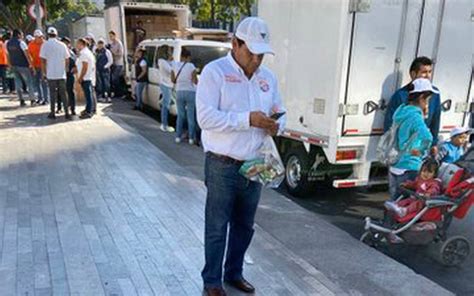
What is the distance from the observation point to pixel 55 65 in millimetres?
9367

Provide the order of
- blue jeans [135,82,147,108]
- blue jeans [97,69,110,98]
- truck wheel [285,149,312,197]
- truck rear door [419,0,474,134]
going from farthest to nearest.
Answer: blue jeans [97,69,110,98] → blue jeans [135,82,147,108] → truck wheel [285,149,312,197] → truck rear door [419,0,474,134]

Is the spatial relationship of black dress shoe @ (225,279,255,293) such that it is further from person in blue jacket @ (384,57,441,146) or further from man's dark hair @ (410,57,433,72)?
man's dark hair @ (410,57,433,72)

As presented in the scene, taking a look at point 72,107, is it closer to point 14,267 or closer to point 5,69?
point 5,69

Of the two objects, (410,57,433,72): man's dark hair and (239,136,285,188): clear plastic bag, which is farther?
(410,57,433,72): man's dark hair

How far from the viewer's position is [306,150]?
6156mm

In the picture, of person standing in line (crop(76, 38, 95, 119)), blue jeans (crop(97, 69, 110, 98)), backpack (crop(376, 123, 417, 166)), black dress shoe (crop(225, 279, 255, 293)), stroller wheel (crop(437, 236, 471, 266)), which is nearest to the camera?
black dress shoe (crop(225, 279, 255, 293))

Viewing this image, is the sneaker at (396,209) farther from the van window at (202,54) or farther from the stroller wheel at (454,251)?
the van window at (202,54)

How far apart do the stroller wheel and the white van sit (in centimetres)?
555

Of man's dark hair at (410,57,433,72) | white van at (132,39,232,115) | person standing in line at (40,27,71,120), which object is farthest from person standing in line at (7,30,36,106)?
man's dark hair at (410,57,433,72)

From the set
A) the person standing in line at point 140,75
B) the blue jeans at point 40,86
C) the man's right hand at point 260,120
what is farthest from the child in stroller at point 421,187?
the blue jeans at point 40,86

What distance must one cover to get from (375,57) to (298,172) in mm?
1898

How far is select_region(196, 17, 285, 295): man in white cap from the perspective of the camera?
2.81 meters

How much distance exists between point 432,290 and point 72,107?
8585 mm

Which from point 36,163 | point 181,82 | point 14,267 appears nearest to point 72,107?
point 181,82
